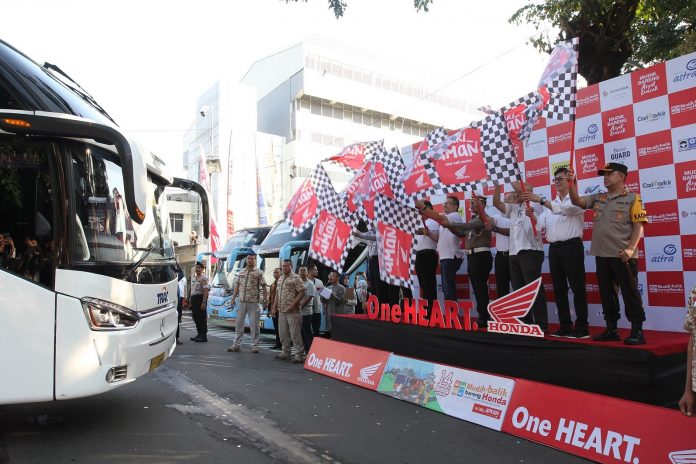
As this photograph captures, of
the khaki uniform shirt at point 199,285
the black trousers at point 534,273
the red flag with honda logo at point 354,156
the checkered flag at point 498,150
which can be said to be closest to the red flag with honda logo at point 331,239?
the red flag with honda logo at point 354,156

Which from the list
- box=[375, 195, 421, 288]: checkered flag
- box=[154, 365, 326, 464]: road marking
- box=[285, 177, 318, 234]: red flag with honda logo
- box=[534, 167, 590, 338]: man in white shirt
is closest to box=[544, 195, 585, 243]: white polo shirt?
box=[534, 167, 590, 338]: man in white shirt

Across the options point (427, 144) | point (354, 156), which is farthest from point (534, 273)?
point (354, 156)

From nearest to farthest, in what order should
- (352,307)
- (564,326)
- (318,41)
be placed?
(564,326) → (352,307) → (318,41)

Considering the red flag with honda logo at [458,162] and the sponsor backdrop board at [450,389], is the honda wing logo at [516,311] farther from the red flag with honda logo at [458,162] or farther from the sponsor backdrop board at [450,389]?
the red flag with honda logo at [458,162]

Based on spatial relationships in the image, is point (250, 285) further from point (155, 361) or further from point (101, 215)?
point (101, 215)

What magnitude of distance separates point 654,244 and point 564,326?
1.47m

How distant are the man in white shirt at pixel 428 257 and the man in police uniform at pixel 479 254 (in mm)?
844

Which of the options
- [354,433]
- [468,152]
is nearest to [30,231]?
[354,433]

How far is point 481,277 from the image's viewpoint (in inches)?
286

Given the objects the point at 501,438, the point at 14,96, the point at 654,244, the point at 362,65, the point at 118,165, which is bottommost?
the point at 501,438

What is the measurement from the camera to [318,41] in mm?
43188

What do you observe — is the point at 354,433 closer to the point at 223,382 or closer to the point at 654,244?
the point at 223,382

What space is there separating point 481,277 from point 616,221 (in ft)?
7.83

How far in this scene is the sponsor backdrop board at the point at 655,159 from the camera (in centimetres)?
559
